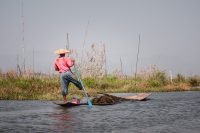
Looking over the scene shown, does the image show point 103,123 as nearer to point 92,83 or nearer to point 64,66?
point 64,66

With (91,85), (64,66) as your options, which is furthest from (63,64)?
(91,85)

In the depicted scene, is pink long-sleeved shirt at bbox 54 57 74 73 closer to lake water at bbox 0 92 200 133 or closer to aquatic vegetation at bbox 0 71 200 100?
lake water at bbox 0 92 200 133

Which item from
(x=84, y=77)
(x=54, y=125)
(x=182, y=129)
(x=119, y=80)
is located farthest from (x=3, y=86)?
(x=182, y=129)

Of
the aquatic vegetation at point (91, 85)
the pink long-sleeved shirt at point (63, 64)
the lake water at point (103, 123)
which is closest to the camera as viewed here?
the lake water at point (103, 123)

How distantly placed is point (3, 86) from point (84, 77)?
6.84 meters

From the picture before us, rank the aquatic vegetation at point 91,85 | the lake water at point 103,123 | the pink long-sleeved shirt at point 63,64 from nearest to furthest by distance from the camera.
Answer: the lake water at point 103,123, the pink long-sleeved shirt at point 63,64, the aquatic vegetation at point 91,85

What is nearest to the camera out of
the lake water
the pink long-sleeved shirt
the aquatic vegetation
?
the lake water

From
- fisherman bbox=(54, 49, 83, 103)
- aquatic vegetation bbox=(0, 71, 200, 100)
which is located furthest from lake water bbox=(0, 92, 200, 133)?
aquatic vegetation bbox=(0, 71, 200, 100)

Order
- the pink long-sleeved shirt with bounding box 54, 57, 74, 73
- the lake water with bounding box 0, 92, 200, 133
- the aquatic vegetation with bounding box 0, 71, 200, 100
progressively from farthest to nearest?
the aquatic vegetation with bounding box 0, 71, 200, 100
the pink long-sleeved shirt with bounding box 54, 57, 74, 73
the lake water with bounding box 0, 92, 200, 133

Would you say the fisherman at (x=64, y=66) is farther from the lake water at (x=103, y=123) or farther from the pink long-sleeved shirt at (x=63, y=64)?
the lake water at (x=103, y=123)

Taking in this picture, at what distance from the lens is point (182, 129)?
8.36 meters

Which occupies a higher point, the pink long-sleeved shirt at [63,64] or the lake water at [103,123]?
the pink long-sleeved shirt at [63,64]

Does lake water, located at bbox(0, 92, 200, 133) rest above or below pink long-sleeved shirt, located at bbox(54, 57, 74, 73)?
below

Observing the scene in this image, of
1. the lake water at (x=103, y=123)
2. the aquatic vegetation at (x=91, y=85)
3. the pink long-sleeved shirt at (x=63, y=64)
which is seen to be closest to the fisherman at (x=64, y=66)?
the pink long-sleeved shirt at (x=63, y=64)
